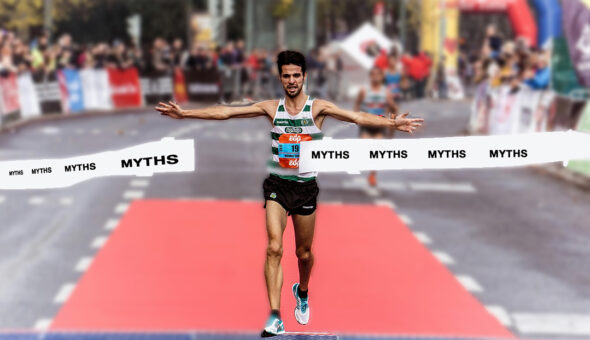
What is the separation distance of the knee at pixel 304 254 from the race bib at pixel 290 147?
299 millimetres

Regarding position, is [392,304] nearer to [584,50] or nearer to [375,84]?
[375,84]

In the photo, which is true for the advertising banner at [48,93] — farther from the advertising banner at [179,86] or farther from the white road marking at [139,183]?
the white road marking at [139,183]

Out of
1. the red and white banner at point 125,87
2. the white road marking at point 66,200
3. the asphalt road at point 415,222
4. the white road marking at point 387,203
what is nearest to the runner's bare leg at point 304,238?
the asphalt road at point 415,222

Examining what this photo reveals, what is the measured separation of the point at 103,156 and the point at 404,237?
1916 cm

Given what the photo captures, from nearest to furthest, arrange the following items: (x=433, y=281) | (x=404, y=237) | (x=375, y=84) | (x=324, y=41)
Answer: (x=375, y=84)
(x=433, y=281)
(x=404, y=237)
(x=324, y=41)

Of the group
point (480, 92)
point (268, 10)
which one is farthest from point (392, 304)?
point (268, 10)

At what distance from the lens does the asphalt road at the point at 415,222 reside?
19016 millimetres

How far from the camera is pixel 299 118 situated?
3.07m

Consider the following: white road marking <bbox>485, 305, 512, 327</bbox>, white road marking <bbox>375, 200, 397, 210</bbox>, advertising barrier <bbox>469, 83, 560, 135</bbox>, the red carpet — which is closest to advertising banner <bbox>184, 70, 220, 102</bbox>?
advertising barrier <bbox>469, 83, 560, 135</bbox>

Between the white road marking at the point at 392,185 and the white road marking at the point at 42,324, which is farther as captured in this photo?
the white road marking at the point at 392,185

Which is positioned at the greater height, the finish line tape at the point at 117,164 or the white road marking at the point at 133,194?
the finish line tape at the point at 117,164

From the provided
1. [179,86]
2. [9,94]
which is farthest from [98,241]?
[179,86]

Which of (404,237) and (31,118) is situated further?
(31,118)

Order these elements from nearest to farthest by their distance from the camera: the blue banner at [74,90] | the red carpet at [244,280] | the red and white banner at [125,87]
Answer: the red carpet at [244,280], the blue banner at [74,90], the red and white banner at [125,87]
